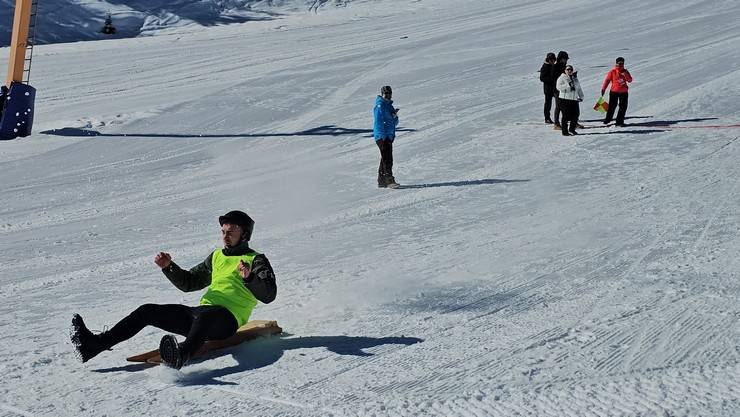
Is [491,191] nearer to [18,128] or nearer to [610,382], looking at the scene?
[610,382]

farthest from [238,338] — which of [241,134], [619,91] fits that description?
[619,91]

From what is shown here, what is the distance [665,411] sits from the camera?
5.41m

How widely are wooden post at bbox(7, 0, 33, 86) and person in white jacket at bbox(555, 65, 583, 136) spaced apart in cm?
928

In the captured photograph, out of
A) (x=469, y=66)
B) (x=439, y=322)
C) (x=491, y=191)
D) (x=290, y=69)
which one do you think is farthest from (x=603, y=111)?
(x=439, y=322)

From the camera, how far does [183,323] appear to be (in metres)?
6.38

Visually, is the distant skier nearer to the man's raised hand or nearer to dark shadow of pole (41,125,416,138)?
the man's raised hand

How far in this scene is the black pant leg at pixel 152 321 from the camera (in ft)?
20.4

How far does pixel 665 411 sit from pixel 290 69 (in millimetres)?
20896

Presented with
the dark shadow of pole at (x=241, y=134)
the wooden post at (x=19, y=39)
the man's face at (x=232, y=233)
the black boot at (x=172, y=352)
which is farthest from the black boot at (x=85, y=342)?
the wooden post at (x=19, y=39)

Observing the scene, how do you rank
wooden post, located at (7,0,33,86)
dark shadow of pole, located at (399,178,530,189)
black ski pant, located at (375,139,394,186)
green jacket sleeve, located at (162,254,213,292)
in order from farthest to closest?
wooden post, located at (7,0,33,86)
dark shadow of pole, located at (399,178,530,189)
black ski pant, located at (375,139,394,186)
green jacket sleeve, located at (162,254,213,292)

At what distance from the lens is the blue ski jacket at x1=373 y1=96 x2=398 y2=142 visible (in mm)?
13070

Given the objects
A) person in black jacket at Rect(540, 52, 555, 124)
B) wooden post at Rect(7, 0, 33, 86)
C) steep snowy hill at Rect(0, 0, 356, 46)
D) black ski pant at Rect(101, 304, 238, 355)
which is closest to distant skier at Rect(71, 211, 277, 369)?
black ski pant at Rect(101, 304, 238, 355)

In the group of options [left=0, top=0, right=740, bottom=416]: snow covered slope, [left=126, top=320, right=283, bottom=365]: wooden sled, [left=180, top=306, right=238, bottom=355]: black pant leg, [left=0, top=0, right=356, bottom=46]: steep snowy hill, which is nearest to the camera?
[left=0, top=0, right=740, bottom=416]: snow covered slope

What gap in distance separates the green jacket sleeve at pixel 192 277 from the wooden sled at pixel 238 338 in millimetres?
403
